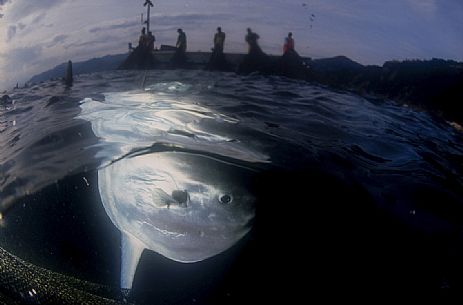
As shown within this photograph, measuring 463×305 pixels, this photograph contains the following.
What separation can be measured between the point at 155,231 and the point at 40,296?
103 centimetres

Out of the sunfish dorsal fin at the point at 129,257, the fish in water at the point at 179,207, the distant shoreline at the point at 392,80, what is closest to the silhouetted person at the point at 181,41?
the distant shoreline at the point at 392,80

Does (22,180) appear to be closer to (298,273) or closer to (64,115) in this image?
(64,115)

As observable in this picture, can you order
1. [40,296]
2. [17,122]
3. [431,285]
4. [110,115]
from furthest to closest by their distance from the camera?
[17,122] < [110,115] < [431,285] < [40,296]

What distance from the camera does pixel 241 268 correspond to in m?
Answer: 2.42

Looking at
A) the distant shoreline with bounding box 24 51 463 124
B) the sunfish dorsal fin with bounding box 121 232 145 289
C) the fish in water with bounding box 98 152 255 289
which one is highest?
the distant shoreline with bounding box 24 51 463 124

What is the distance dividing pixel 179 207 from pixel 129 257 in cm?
62

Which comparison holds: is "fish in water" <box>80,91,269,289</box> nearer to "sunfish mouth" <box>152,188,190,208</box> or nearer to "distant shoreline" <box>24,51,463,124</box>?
"sunfish mouth" <box>152,188,190,208</box>

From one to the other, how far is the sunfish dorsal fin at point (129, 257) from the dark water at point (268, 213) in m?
0.06

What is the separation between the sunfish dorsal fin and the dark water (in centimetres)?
6

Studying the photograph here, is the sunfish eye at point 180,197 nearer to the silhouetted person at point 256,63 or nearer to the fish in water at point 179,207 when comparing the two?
the fish in water at point 179,207

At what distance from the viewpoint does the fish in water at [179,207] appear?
2363 millimetres

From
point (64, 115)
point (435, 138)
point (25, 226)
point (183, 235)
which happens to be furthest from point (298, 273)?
point (435, 138)

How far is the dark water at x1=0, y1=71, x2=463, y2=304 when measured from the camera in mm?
2342

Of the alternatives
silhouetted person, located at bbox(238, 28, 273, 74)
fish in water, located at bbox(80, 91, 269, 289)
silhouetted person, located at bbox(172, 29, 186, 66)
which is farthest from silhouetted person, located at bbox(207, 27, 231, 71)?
fish in water, located at bbox(80, 91, 269, 289)
